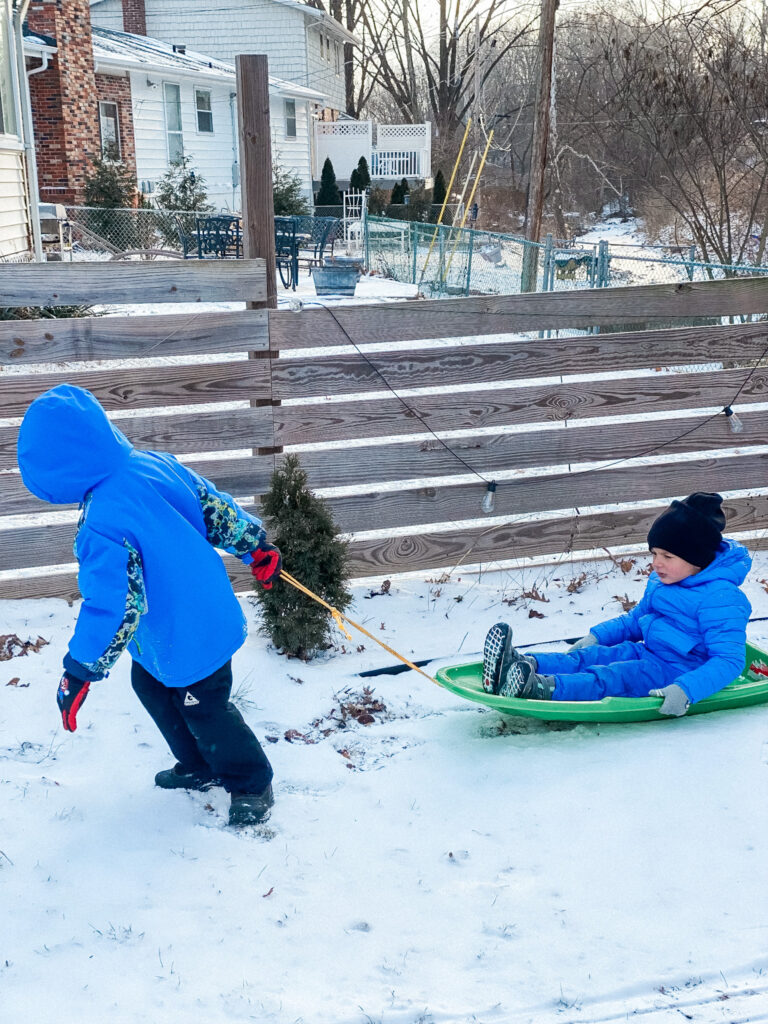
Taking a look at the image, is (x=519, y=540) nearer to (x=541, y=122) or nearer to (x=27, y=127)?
(x=541, y=122)

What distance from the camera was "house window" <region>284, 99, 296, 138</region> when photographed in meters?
32.9

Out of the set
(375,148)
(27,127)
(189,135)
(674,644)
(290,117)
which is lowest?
(674,644)

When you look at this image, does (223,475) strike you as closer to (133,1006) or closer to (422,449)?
(422,449)

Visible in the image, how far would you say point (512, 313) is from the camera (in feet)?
17.7

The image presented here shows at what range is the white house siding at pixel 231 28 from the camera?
33.6 meters

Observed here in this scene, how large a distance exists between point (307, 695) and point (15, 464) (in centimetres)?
200

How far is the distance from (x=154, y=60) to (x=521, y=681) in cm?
2682

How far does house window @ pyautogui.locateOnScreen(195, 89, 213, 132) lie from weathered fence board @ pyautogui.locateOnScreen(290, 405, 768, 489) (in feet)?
86.4

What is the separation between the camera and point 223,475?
517 cm

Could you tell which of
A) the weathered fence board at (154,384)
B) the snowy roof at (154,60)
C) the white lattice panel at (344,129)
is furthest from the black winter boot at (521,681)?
the white lattice panel at (344,129)

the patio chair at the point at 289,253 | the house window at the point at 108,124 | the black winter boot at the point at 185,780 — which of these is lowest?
the black winter boot at the point at 185,780

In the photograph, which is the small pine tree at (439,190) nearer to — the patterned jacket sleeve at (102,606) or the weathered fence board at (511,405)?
the weathered fence board at (511,405)

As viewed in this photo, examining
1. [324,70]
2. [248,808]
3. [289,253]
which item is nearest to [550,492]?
[248,808]

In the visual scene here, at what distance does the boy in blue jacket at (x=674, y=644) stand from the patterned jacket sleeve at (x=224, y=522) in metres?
1.05
